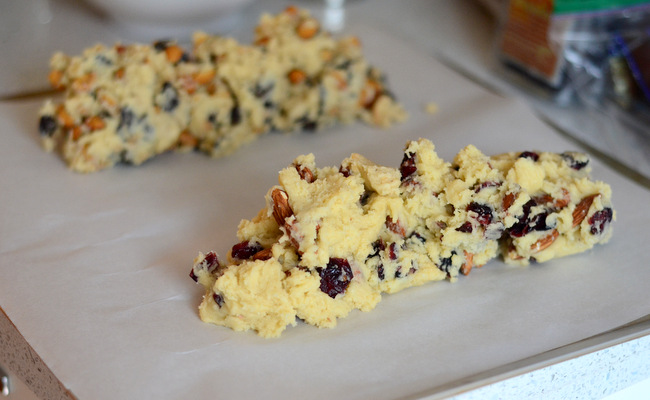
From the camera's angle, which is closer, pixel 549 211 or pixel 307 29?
pixel 549 211

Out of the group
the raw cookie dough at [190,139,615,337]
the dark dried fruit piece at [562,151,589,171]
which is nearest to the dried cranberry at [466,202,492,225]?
the raw cookie dough at [190,139,615,337]

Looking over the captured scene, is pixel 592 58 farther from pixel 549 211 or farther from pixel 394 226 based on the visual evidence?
pixel 394 226

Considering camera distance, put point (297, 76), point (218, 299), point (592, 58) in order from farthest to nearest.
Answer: point (592, 58), point (297, 76), point (218, 299)

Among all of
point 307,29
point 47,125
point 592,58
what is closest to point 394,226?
point 307,29

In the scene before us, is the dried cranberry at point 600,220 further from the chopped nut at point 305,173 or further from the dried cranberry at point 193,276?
the dried cranberry at point 193,276

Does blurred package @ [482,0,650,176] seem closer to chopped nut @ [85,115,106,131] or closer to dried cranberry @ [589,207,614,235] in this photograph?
dried cranberry @ [589,207,614,235]

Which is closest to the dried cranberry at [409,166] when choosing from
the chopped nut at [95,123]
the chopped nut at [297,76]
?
the chopped nut at [297,76]
